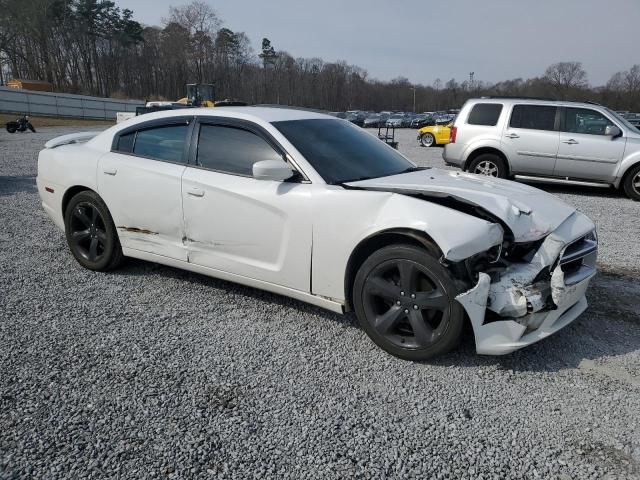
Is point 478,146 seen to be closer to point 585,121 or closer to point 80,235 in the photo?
point 585,121

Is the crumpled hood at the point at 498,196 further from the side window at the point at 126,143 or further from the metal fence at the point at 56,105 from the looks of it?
the metal fence at the point at 56,105

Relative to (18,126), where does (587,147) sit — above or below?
above

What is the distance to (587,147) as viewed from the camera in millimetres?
9023

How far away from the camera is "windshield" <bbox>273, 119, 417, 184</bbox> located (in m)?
3.53

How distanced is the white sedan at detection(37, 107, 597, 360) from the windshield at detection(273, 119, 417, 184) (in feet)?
0.05

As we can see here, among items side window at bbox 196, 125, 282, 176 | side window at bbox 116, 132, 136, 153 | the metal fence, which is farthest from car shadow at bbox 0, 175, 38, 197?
the metal fence

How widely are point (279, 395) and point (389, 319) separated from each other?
2.72 ft

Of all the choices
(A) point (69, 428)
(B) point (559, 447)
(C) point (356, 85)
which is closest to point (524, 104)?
(B) point (559, 447)

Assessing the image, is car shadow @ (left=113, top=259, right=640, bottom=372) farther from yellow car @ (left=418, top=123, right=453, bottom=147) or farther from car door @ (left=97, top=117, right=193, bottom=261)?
yellow car @ (left=418, top=123, right=453, bottom=147)

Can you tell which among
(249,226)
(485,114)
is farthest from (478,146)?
(249,226)

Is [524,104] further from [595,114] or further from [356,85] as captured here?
[356,85]

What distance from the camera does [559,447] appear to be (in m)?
2.27

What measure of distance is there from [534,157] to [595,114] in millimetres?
1324

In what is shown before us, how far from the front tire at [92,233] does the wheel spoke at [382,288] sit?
8.39 feet
